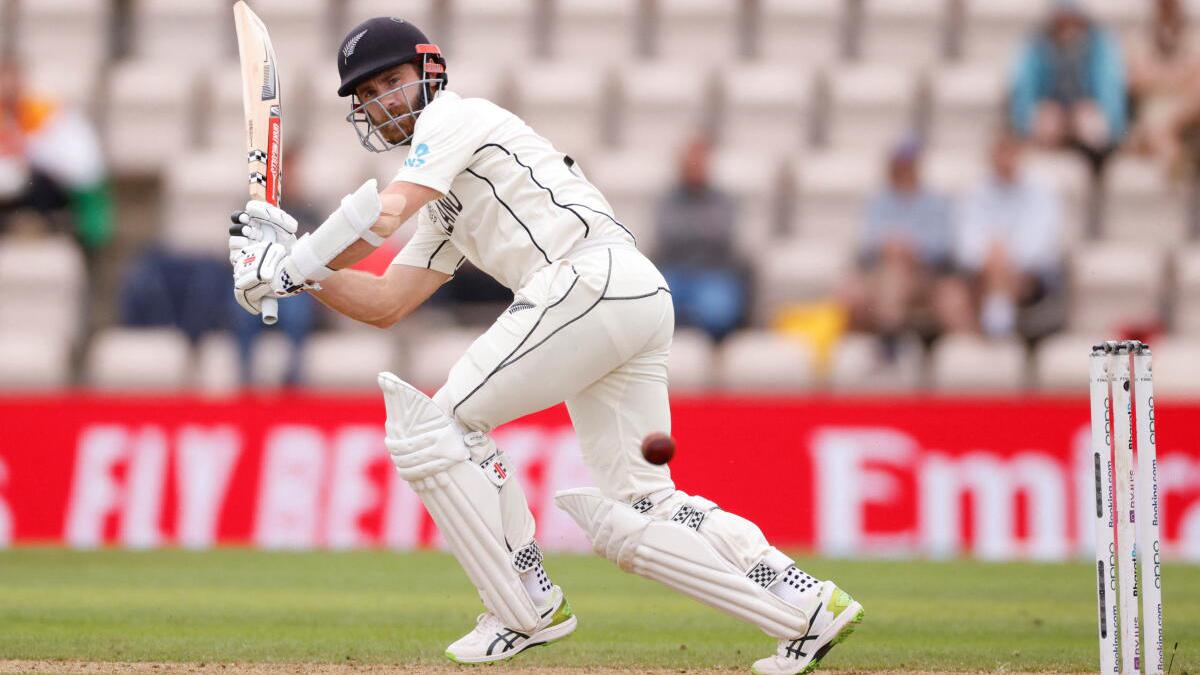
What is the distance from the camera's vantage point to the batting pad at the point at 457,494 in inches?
177

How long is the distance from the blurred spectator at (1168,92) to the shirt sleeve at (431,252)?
7.42 meters

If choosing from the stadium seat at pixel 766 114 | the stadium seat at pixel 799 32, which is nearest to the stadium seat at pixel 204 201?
the stadium seat at pixel 766 114

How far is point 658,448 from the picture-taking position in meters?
4.46

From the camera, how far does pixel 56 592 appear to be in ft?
23.3

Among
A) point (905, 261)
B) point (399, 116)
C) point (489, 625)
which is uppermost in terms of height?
point (399, 116)

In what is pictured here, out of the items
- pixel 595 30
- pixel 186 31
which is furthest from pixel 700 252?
pixel 186 31

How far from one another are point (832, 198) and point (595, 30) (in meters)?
2.32

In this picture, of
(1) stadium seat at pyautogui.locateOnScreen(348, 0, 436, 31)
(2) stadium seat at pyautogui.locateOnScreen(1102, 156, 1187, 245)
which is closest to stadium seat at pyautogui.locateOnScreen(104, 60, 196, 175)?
(1) stadium seat at pyautogui.locateOnScreen(348, 0, 436, 31)

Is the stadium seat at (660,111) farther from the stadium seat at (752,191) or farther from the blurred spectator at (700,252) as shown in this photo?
the blurred spectator at (700,252)

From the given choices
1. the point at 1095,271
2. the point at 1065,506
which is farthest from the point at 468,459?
the point at 1095,271

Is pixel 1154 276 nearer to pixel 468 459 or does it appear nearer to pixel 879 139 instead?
pixel 879 139

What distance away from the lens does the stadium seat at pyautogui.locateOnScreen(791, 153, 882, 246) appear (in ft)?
36.5

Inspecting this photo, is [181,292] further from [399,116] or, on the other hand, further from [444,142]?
[444,142]

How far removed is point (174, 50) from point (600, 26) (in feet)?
10.2
